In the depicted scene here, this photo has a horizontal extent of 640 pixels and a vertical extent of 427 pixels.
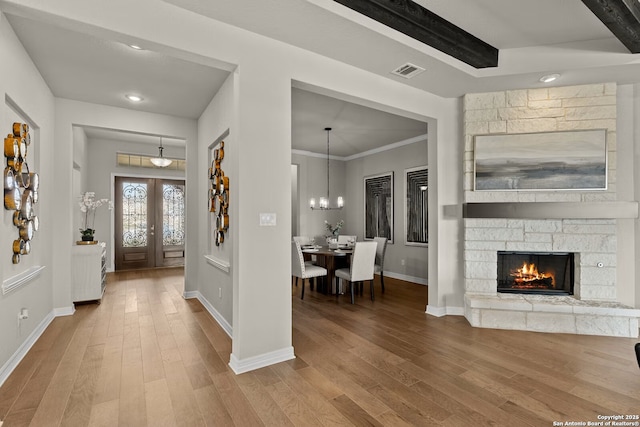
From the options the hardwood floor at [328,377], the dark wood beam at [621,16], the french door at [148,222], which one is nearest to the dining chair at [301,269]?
the hardwood floor at [328,377]

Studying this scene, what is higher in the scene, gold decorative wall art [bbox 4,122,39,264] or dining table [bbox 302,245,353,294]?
gold decorative wall art [bbox 4,122,39,264]

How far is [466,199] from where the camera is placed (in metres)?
3.76

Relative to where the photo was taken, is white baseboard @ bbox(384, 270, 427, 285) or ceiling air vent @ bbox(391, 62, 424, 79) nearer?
ceiling air vent @ bbox(391, 62, 424, 79)

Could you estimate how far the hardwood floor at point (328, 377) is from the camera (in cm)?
195

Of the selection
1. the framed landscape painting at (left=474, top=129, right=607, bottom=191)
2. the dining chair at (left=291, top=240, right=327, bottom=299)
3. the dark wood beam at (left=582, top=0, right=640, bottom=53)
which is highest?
the dark wood beam at (left=582, top=0, right=640, bottom=53)

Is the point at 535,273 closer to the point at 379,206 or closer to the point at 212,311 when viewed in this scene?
the point at 379,206

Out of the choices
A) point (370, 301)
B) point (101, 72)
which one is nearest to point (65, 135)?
point (101, 72)

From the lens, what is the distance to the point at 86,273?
4273mm

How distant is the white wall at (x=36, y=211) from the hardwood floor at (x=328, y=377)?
24 centimetres

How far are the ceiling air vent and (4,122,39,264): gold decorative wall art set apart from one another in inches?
134

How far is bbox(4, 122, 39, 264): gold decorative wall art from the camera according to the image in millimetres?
2549

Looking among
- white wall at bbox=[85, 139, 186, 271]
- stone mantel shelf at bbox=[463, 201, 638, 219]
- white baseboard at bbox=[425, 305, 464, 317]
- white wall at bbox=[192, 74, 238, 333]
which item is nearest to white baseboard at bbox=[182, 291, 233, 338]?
white wall at bbox=[192, 74, 238, 333]

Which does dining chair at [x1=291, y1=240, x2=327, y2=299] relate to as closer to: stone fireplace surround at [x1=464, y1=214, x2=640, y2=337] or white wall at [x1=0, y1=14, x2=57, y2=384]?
stone fireplace surround at [x1=464, y1=214, x2=640, y2=337]

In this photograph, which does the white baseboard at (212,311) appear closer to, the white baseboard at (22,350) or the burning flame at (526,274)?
the white baseboard at (22,350)
